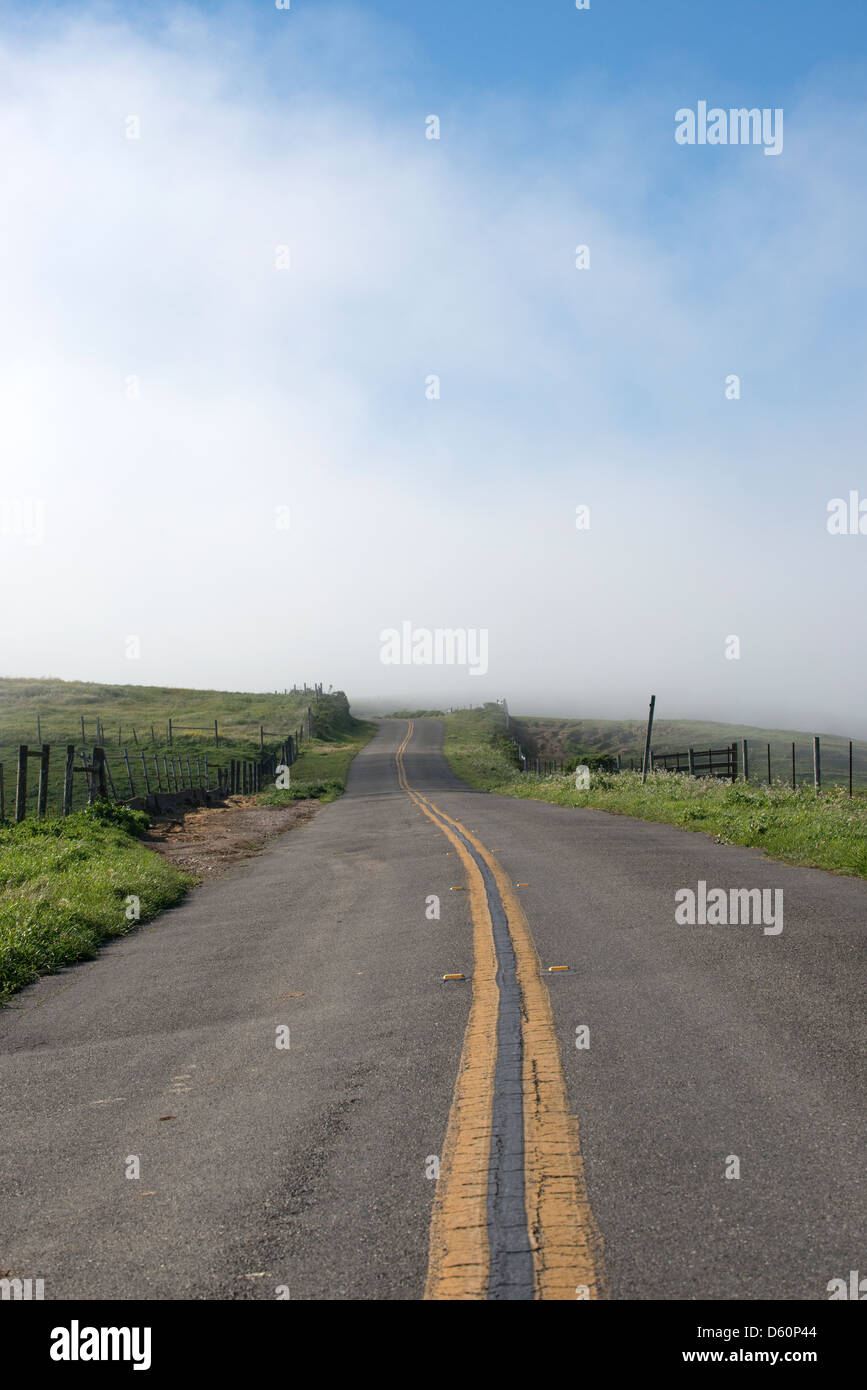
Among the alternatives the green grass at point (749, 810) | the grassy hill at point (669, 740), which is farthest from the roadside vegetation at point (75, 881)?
the grassy hill at point (669, 740)

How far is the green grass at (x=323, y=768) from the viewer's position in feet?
113

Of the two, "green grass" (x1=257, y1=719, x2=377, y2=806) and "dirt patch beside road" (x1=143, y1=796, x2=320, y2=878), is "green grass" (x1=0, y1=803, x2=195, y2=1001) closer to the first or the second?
"dirt patch beside road" (x1=143, y1=796, x2=320, y2=878)

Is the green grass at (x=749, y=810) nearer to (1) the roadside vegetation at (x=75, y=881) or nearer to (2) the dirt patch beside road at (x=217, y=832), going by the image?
(2) the dirt patch beside road at (x=217, y=832)

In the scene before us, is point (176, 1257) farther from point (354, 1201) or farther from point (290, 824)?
point (290, 824)

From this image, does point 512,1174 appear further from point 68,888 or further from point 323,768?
point 323,768

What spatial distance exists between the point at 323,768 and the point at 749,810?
35.8m

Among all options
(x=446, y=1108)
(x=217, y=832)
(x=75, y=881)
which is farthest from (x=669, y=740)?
(x=446, y=1108)

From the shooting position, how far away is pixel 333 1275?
295 cm

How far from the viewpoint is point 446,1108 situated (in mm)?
4340
